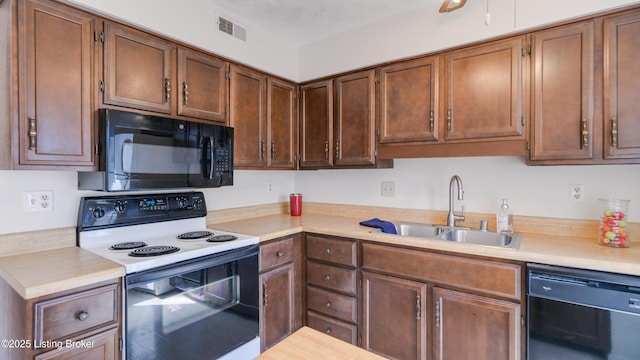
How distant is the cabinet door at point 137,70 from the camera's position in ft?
5.31

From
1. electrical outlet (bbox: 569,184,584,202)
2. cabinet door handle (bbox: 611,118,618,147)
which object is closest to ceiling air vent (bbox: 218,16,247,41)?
cabinet door handle (bbox: 611,118,618,147)

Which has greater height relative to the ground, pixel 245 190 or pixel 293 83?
pixel 293 83

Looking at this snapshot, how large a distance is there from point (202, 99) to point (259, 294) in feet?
4.26

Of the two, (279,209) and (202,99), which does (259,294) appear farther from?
(202,99)

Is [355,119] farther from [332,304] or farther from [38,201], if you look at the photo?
[38,201]

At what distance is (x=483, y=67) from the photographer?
1894mm

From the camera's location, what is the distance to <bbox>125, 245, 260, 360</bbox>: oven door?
1.40 m

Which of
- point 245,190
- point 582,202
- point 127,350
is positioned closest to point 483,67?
point 582,202

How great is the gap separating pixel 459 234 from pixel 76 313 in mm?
2123

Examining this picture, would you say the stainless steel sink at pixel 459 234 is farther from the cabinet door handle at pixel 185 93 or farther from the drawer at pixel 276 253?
the cabinet door handle at pixel 185 93

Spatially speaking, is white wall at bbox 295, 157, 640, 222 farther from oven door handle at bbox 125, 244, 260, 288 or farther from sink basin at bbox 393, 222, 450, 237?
oven door handle at bbox 125, 244, 260, 288

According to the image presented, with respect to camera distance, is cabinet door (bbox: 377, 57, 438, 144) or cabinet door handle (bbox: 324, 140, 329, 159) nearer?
cabinet door (bbox: 377, 57, 438, 144)

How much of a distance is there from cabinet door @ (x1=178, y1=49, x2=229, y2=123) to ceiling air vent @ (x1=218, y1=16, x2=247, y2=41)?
236 millimetres

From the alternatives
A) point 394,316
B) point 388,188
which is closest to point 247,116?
point 388,188
